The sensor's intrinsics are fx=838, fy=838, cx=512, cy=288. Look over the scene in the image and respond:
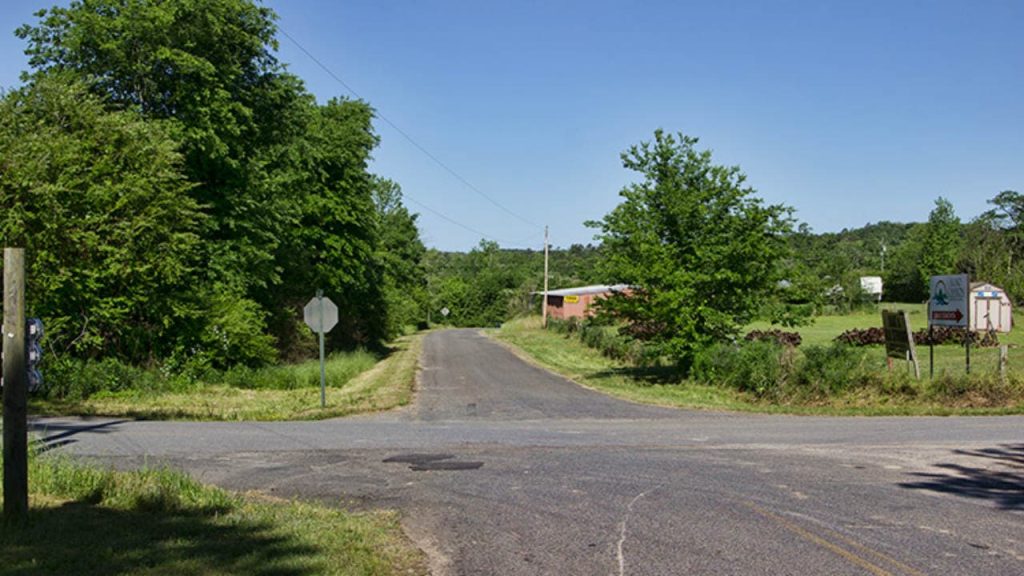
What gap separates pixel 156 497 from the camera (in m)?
8.03

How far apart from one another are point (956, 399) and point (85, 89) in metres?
25.8

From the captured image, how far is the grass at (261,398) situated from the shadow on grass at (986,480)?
13030mm

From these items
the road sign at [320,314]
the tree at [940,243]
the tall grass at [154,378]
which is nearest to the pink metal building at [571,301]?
the tree at [940,243]

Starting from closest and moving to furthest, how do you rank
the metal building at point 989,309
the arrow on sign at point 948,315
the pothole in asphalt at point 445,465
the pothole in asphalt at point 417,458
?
the pothole in asphalt at point 445,465 < the pothole in asphalt at point 417,458 < the arrow on sign at point 948,315 < the metal building at point 989,309

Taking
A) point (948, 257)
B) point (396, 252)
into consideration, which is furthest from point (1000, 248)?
point (396, 252)

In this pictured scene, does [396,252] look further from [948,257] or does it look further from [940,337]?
[948,257]

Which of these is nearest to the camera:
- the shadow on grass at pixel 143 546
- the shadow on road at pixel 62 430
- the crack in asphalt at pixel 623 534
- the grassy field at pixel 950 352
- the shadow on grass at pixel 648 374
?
the shadow on grass at pixel 143 546

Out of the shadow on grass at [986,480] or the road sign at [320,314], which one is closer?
the shadow on grass at [986,480]

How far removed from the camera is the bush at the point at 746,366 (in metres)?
22.0

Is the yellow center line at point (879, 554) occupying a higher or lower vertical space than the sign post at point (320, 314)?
lower

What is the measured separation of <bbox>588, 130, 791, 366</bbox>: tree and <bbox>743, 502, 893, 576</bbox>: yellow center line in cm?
1599

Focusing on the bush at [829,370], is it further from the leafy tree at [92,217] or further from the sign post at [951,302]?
the leafy tree at [92,217]

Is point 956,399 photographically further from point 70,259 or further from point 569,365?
point 70,259

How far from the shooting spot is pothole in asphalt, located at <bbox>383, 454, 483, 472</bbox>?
11.3m
